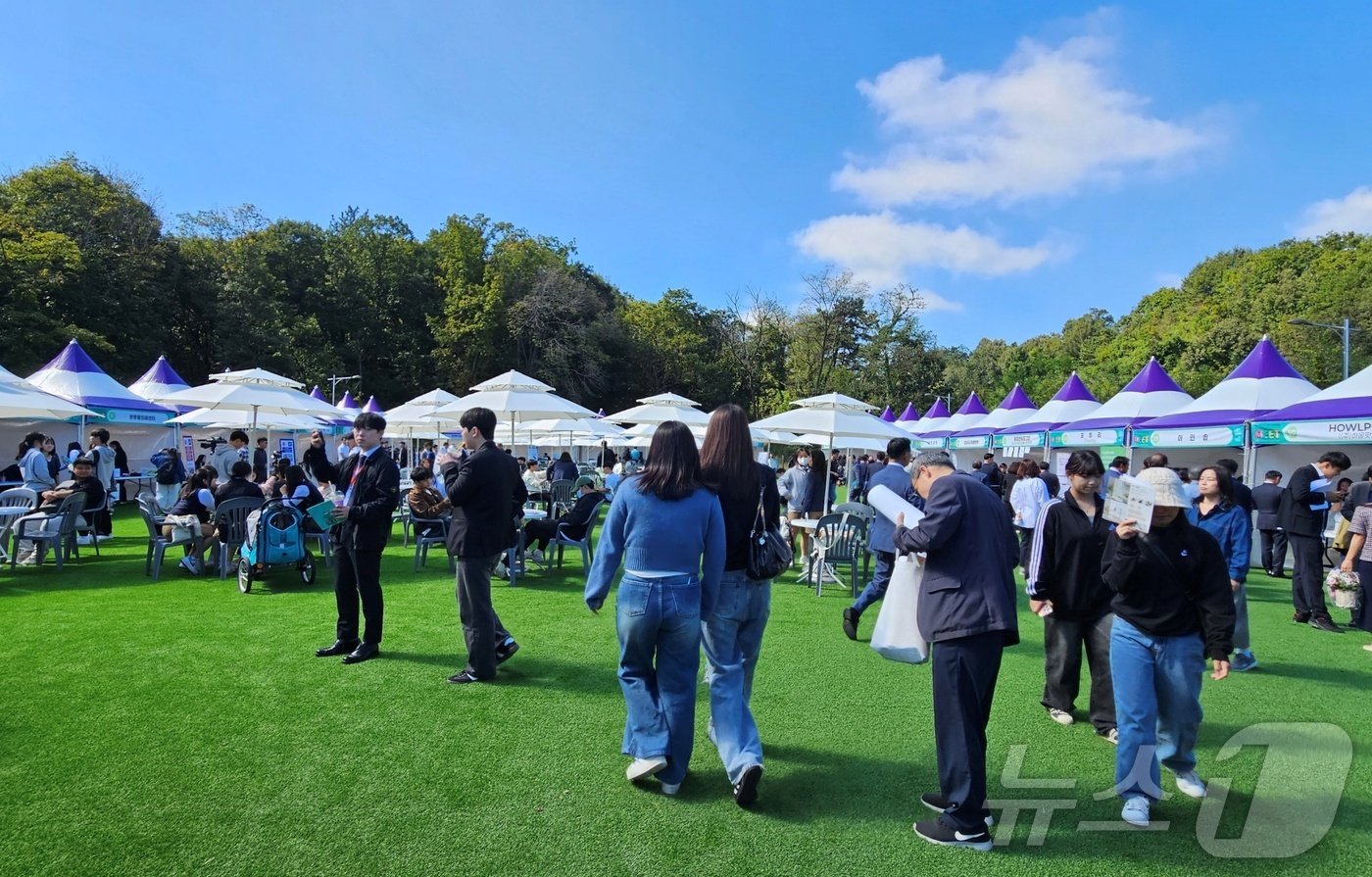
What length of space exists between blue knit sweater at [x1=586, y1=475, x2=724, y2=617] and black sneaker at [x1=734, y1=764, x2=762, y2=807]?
2.43ft

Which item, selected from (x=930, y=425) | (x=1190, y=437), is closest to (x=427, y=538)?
(x=1190, y=437)

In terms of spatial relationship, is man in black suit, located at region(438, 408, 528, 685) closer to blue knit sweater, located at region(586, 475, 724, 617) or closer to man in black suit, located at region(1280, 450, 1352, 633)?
blue knit sweater, located at region(586, 475, 724, 617)

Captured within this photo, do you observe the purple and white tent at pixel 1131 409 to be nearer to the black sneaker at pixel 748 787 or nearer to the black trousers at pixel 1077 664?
the black trousers at pixel 1077 664

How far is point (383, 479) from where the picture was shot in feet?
17.3

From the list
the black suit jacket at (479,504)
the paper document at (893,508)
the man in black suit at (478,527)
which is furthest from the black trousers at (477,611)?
the paper document at (893,508)

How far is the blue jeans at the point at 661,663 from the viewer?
11.0 feet

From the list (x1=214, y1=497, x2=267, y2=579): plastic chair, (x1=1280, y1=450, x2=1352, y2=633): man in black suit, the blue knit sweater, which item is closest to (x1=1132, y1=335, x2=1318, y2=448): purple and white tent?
(x1=1280, y1=450, x2=1352, y2=633): man in black suit

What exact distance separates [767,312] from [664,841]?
153ft

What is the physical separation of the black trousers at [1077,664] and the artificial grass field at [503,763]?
172mm

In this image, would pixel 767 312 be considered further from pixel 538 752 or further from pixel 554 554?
pixel 538 752

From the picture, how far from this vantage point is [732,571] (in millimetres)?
3625

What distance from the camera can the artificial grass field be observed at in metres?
3.03

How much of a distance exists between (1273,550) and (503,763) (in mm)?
12967

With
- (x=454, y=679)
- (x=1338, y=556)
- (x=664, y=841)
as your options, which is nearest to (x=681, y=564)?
(x=664, y=841)
